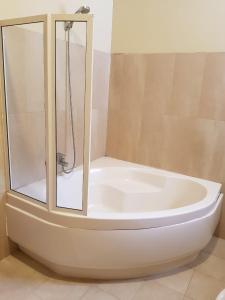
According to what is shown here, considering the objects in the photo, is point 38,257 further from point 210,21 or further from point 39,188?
point 210,21

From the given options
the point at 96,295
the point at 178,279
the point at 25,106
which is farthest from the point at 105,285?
the point at 25,106

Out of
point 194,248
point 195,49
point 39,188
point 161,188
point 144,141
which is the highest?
point 195,49

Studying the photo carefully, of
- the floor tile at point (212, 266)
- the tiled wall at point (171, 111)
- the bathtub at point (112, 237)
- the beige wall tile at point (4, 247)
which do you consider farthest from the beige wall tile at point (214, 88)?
the beige wall tile at point (4, 247)

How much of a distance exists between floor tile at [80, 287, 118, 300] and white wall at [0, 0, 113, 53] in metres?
1.78

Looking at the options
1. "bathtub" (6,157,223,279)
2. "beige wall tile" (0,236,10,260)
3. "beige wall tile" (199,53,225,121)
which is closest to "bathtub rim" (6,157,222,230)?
"bathtub" (6,157,223,279)

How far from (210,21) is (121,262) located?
1899mm

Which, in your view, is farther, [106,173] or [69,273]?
[106,173]

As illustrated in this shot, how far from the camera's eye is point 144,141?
233 centimetres

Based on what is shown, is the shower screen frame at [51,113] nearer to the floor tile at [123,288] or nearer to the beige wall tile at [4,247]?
the beige wall tile at [4,247]

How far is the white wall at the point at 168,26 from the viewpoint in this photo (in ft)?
6.13

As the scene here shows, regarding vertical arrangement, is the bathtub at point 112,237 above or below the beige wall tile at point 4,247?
above

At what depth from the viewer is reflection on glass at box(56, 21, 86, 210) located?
150cm

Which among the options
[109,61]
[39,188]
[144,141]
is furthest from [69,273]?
[109,61]

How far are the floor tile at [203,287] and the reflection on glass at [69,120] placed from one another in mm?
923
